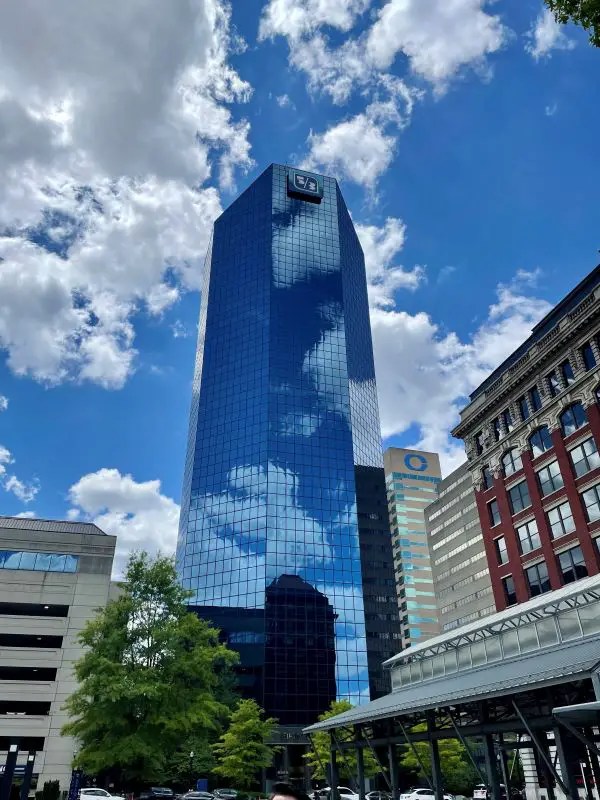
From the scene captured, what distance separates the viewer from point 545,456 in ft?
165

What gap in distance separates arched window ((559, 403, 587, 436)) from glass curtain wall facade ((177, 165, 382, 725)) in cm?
6842

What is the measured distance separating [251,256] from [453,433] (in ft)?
299

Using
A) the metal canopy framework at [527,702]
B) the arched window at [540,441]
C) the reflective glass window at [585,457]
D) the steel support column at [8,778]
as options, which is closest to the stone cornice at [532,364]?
the arched window at [540,441]

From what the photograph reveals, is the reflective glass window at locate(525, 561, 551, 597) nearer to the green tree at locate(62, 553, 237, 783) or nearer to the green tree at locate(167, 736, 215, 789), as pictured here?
the green tree at locate(62, 553, 237, 783)

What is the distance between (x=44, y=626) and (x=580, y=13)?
216 feet

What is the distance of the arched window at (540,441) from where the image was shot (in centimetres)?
5069

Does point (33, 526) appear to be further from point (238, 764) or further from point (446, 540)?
point (446, 540)

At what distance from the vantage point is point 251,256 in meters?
144

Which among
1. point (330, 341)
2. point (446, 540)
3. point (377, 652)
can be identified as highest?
point (330, 341)

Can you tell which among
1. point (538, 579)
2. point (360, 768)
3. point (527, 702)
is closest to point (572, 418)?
point (538, 579)

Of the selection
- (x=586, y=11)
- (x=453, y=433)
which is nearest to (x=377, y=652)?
(x=453, y=433)

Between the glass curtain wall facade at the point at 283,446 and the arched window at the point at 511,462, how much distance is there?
60.0 metres

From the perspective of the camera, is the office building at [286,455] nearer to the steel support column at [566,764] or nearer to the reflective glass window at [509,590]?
the reflective glass window at [509,590]

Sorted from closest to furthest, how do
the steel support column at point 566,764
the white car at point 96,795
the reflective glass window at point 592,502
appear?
the steel support column at point 566,764
the reflective glass window at point 592,502
the white car at point 96,795
